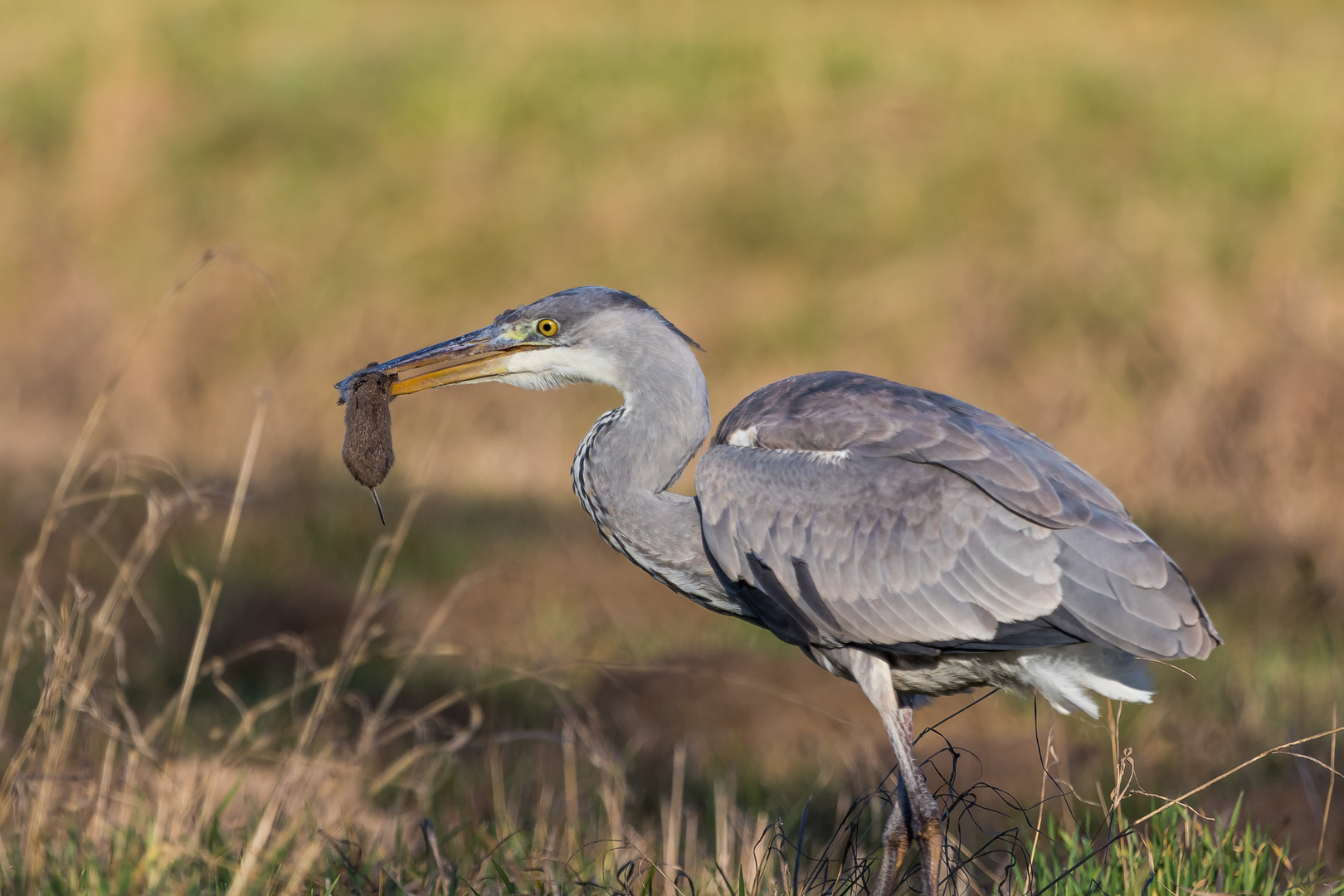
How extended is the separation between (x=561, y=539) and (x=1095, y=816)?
17.5 ft

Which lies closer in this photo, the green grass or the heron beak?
the green grass

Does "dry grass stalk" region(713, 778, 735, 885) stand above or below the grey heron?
below

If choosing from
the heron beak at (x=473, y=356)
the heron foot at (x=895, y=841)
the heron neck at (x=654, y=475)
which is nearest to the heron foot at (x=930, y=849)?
the heron foot at (x=895, y=841)

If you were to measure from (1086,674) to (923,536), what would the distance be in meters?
0.64

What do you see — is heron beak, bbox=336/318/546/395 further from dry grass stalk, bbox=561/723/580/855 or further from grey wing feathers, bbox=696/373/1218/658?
dry grass stalk, bbox=561/723/580/855

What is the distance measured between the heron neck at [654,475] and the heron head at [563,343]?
0.37 ft

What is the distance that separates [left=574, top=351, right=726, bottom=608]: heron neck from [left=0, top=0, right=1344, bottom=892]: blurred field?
59 centimetres

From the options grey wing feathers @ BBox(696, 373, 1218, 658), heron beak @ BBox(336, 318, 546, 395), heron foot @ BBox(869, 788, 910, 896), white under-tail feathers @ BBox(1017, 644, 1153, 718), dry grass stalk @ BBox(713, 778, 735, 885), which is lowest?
dry grass stalk @ BBox(713, 778, 735, 885)

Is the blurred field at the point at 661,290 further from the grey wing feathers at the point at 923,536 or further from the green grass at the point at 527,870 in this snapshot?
the grey wing feathers at the point at 923,536

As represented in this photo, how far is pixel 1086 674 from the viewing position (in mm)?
4195

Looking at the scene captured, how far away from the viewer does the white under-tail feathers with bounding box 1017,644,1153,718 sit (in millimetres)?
4160

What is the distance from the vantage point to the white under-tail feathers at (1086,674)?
416cm

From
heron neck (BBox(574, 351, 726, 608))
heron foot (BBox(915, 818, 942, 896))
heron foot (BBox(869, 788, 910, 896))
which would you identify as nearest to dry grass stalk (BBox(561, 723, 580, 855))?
heron neck (BBox(574, 351, 726, 608))

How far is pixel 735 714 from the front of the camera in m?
7.38
